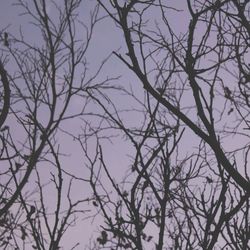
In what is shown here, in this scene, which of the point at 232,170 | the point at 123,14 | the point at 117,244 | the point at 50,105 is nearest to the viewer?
the point at 232,170

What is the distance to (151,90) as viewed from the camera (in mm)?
2057

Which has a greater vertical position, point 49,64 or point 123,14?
point 49,64

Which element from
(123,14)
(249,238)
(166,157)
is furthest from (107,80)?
(249,238)

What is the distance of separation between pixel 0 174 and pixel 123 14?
8.21 feet

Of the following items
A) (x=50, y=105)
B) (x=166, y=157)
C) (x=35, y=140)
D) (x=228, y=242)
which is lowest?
(x=228, y=242)

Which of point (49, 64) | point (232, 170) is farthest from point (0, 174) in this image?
point (232, 170)

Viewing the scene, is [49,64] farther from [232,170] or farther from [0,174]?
[232,170]

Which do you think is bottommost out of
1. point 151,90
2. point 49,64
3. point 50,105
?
point 151,90

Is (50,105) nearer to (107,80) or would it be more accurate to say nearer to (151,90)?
(107,80)

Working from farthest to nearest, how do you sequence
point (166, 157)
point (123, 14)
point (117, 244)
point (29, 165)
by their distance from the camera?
point (117, 244)
point (29, 165)
point (166, 157)
point (123, 14)

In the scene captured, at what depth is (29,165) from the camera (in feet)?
13.7

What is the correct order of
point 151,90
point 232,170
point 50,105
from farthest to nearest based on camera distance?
point 50,105 → point 151,90 → point 232,170

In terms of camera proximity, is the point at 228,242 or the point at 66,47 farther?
the point at 66,47

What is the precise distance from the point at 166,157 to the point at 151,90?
1273 millimetres
